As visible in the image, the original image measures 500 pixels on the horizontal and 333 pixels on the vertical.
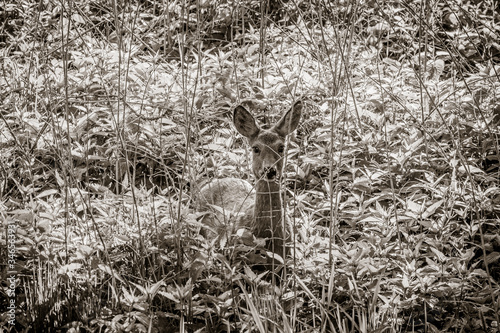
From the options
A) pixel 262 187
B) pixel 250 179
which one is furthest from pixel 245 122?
Answer: pixel 250 179

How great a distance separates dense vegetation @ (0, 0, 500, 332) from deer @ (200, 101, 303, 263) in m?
0.17

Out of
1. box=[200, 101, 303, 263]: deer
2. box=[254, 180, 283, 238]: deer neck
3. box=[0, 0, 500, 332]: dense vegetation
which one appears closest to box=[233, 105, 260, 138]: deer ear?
box=[200, 101, 303, 263]: deer

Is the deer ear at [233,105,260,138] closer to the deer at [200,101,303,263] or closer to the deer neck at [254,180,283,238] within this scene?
the deer at [200,101,303,263]

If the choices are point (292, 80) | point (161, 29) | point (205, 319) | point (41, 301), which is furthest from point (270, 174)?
point (161, 29)

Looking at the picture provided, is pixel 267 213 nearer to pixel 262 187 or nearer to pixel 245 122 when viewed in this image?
pixel 262 187

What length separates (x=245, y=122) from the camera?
464 centimetres

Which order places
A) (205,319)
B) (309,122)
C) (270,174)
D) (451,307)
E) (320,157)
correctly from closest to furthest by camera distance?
1. (205,319)
2. (451,307)
3. (270,174)
4. (320,157)
5. (309,122)

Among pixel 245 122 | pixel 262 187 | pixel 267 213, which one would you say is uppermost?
pixel 245 122

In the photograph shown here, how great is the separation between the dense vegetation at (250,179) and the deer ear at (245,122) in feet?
0.58

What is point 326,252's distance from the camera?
3891 millimetres

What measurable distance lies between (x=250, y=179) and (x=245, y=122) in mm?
641

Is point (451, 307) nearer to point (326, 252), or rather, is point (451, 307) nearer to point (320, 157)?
point (326, 252)

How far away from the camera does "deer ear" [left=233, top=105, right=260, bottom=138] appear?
4.55 m

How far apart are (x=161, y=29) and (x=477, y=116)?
326 centimetres
